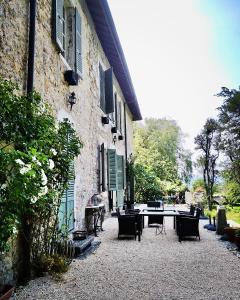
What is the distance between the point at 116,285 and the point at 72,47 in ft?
16.3

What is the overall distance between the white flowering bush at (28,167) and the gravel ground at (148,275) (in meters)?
0.62

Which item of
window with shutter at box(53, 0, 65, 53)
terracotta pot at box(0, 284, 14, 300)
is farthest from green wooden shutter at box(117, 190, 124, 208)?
terracotta pot at box(0, 284, 14, 300)

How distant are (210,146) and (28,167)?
10.7 meters

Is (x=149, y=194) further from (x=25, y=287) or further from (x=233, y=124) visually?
(x=25, y=287)

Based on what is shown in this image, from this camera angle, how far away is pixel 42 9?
4957 mm

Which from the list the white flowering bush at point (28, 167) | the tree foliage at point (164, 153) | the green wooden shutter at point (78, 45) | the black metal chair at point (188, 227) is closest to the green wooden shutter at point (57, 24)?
the green wooden shutter at point (78, 45)

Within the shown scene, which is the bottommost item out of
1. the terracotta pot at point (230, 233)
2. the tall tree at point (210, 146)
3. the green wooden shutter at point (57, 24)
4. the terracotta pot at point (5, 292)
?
the terracotta pot at point (230, 233)

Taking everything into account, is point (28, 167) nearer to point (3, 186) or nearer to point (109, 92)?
point (3, 186)

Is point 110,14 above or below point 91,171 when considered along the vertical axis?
above

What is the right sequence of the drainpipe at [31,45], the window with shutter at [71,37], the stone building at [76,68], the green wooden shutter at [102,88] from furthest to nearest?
the green wooden shutter at [102,88]
the window with shutter at [71,37]
the drainpipe at [31,45]
the stone building at [76,68]

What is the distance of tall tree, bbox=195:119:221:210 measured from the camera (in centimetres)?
1207

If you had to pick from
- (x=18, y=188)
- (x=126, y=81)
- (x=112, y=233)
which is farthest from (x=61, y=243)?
(x=126, y=81)

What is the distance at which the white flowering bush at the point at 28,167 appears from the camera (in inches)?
105

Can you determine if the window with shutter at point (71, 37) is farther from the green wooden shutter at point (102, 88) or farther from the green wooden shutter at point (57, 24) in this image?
the green wooden shutter at point (102, 88)
